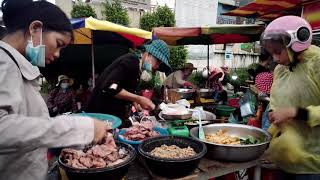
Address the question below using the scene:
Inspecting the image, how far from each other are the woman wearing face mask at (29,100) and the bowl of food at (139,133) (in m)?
0.80

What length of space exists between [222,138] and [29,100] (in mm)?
1677

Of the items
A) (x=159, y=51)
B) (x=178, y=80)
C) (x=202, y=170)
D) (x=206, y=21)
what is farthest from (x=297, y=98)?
(x=206, y=21)

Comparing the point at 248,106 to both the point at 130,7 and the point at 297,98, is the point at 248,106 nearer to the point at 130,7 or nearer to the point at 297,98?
the point at 297,98

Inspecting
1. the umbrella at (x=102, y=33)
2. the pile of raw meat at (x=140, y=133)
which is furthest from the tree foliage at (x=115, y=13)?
the pile of raw meat at (x=140, y=133)

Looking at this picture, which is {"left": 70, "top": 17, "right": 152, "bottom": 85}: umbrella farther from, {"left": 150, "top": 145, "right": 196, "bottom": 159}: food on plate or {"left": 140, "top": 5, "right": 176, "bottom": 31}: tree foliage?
{"left": 140, "top": 5, "right": 176, "bottom": 31}: tree foliage

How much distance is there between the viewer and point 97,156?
5.94ft

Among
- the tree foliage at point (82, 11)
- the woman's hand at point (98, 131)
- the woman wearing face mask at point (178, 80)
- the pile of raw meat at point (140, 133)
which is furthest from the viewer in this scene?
the tree foliage at point (82, 11)

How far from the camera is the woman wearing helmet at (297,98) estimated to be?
2.01 meters

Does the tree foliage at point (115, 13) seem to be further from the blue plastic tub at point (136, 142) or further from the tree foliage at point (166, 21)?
the blue plastic tub at point (136, 142)

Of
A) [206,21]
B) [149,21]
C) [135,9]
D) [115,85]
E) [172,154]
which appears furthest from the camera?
[135,9]

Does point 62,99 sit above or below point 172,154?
below

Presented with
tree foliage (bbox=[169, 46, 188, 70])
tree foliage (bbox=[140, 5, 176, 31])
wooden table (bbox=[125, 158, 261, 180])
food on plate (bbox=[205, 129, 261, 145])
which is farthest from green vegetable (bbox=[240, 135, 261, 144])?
tree foliage (bbox=[140, 5, 176, 31])

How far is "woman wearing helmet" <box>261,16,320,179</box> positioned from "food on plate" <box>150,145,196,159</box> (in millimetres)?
745

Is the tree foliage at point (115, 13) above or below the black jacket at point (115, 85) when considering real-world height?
above
